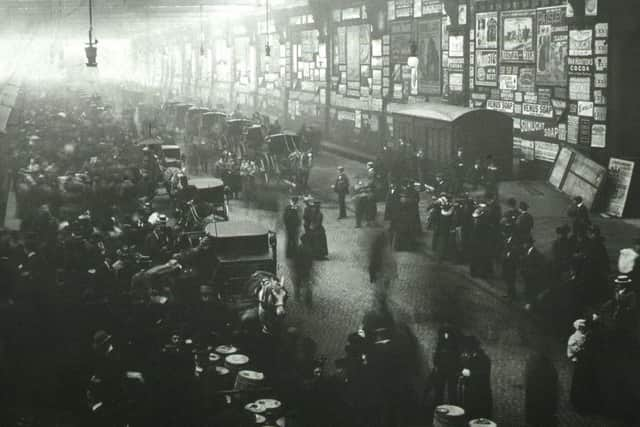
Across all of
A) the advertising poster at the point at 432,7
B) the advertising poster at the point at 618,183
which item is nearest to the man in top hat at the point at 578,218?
the advertising poster at the point at 618,183

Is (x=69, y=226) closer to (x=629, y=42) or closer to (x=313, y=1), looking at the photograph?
(x=629, y=42)

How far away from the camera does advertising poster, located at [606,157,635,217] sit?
20828 millimetres

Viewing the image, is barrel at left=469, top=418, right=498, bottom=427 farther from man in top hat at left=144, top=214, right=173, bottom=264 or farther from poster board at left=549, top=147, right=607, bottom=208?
poster board at left=549, top=147, right=607, bottom=208

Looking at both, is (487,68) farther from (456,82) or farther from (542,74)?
(542,74)

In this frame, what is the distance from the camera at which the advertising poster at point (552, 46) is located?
23.4m

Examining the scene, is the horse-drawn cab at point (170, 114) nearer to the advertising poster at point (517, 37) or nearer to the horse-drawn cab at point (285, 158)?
the horse-drawn cab at point (285, 158)

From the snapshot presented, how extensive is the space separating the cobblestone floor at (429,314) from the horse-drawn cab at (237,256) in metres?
1.06

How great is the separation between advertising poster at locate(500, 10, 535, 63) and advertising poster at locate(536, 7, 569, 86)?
1.43 feet

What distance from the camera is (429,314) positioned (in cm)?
1446

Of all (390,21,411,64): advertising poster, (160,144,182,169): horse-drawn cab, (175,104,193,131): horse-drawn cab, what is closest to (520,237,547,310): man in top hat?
(160,144,182,169): horse-drawn cab

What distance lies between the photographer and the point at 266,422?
30.4ft

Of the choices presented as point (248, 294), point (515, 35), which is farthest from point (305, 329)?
point (515, 35)

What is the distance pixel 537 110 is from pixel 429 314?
12.2 meters

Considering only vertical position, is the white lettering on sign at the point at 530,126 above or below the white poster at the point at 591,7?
below
